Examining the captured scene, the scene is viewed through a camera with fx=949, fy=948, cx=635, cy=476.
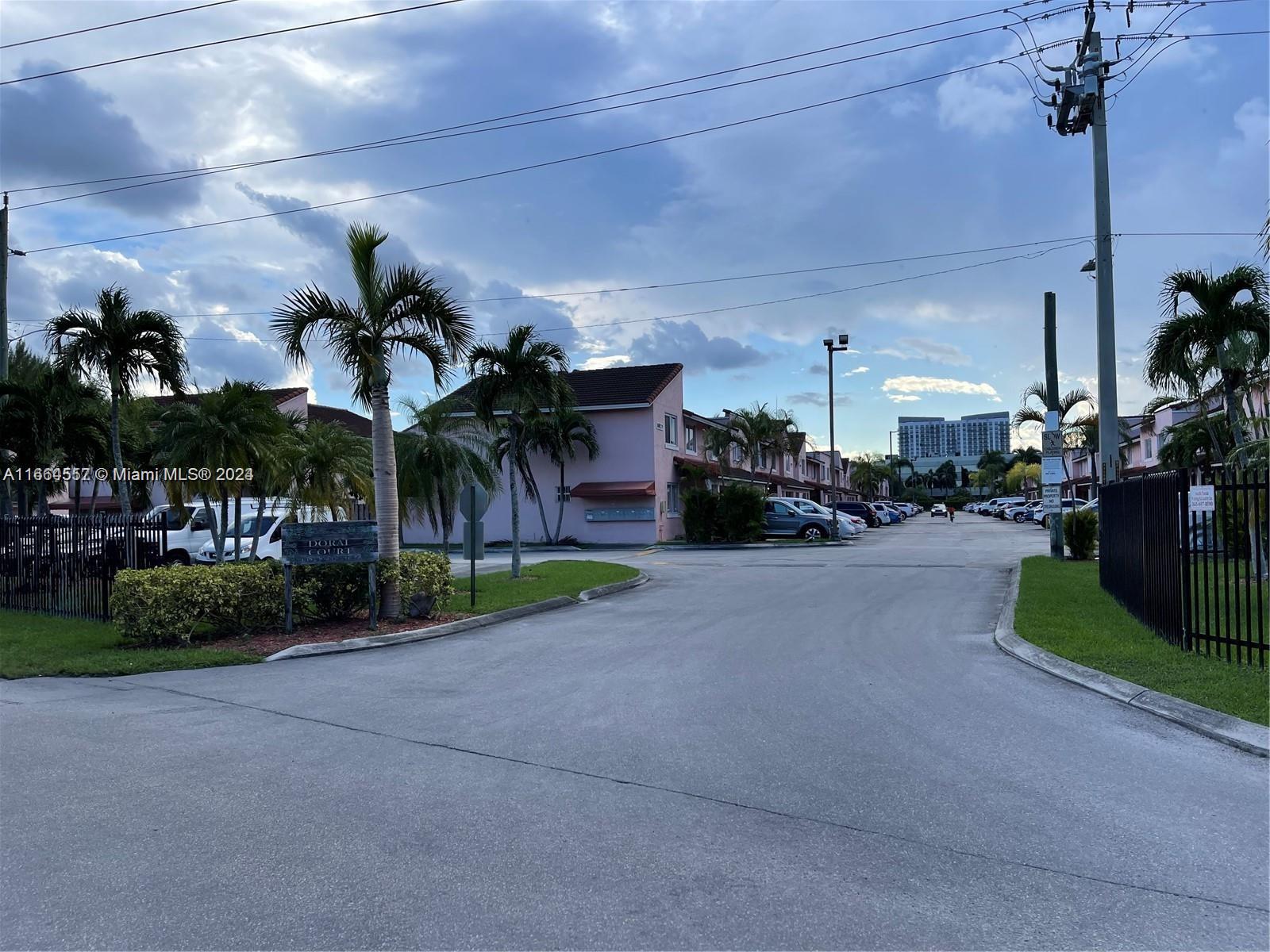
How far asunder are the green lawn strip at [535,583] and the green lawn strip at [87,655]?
4.55 m

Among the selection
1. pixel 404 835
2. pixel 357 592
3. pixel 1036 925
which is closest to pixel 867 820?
pixel 1036 925

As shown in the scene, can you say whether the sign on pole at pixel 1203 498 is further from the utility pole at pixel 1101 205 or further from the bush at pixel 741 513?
the bush at pixel 741 513

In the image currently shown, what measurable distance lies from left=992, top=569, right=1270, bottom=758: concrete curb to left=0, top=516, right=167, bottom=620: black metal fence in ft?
40.1

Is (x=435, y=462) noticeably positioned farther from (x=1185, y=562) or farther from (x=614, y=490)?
(x=1185, y=562)

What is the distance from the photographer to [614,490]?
3941 centimetres

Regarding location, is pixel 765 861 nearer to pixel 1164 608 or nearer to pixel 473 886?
pixel 473 886

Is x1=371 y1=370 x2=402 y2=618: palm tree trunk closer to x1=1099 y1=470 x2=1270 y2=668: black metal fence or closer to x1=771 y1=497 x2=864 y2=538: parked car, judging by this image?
x1=1099 y1=470 x2=1270 y2=668: black metal fence

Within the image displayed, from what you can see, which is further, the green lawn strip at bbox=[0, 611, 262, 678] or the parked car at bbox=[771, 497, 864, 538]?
the parked car at bbox=[771, 497, 864, 538]

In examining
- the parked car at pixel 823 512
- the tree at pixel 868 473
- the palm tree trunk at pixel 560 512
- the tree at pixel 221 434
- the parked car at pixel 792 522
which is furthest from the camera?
the tree at pixel 868 473

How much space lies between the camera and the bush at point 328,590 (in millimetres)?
13766

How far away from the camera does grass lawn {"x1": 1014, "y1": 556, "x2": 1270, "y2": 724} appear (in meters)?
7.75

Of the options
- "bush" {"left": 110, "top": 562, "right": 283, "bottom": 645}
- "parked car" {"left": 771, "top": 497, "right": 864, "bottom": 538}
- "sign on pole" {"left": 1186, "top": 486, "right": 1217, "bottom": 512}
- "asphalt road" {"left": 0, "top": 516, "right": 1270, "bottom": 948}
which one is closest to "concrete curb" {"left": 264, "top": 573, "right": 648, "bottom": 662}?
"bush" {"left": 110, "top": 562, "right": 283, "bottom": 645}

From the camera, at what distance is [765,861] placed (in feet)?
15.4

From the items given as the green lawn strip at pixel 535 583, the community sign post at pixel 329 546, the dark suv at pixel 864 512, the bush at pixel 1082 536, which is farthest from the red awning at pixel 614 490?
the community sign post at pixel 329 546
